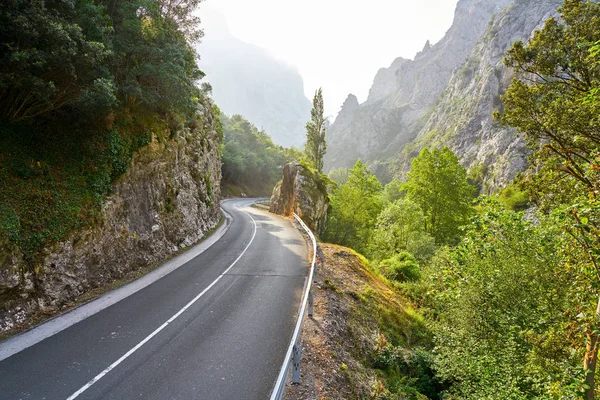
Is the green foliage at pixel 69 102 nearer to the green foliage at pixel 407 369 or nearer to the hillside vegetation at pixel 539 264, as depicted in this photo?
the green foliage at pixel 407 369

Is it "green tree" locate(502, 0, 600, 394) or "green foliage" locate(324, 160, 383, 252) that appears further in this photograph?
"green foliage" locate(324, 160, 383, 252)

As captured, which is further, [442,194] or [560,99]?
[442,194]

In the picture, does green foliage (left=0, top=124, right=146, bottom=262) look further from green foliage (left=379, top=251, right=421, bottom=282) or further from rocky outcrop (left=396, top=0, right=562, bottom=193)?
rocky outcrop (left=396, top=0, right=562, bottom=193)

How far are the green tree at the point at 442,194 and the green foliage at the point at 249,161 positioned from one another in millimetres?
41054

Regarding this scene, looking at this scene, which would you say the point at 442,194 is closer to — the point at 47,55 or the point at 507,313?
the point at 507,313

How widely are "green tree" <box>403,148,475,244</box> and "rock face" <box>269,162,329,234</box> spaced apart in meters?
9.39

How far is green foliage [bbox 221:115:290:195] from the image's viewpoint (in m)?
64.9

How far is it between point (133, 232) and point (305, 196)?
18.2 m

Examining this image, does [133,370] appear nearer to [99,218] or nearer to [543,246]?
[99,218]

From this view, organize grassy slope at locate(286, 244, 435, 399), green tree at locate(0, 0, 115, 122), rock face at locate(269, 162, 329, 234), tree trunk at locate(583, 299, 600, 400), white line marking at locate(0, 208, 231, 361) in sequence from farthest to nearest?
1. rock face at locate(269, 162, 329, 234)
2. green tree at locate(0, 0, 115, 122)
3. white line marking at locate(0, 208, 231, 361)
4. grassy slope at locate(286, 244, 435, 399)
5. tree trunk at locate(583, 299, 600, 400)

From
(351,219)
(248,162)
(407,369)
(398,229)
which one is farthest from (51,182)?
(248,162)

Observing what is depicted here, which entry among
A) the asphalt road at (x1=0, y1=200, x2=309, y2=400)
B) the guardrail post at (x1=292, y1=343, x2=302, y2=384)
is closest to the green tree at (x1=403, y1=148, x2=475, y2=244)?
the asphalt road at (x1=0, y1=200, x2=309, y2=400)

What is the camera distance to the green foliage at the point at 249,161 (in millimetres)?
64938

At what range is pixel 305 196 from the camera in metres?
29.9
